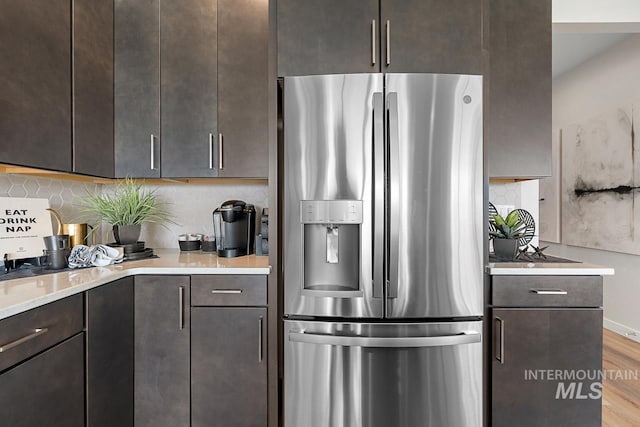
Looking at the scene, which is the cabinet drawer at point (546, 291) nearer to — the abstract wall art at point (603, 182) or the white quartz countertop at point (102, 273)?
the white quartz countertop at point (102, 273)

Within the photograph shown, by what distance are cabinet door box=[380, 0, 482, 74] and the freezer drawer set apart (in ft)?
3.89

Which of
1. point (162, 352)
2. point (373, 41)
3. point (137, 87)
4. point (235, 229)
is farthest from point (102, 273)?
point (373, 41)

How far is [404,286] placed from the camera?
155cm

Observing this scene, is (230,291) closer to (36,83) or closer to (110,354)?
(110,354)

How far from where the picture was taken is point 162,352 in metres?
1.66

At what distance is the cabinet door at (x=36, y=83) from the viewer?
133 centimetres

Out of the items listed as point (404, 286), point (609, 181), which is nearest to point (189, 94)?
point (404, 286)

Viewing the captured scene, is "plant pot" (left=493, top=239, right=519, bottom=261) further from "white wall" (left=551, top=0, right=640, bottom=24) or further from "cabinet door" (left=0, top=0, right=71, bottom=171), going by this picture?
"cabinet door" (left=0, top=0, right=71, bottom=171)

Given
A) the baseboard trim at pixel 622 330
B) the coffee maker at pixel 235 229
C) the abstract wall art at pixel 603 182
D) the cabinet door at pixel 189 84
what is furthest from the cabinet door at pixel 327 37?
the baseboard trim at pixel 622 330

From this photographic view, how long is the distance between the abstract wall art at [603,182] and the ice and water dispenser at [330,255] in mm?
3060

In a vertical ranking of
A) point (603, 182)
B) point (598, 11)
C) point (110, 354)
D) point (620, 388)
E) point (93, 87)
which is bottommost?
point (620, 388)

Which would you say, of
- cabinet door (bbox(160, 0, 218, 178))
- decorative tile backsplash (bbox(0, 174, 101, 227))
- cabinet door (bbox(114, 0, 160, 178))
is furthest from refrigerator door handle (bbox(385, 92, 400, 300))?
decorative tile backsplash (bbox(0, 174, 101, 227))

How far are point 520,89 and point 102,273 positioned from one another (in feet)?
7.42

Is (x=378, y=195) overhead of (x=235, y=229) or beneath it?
overhead
